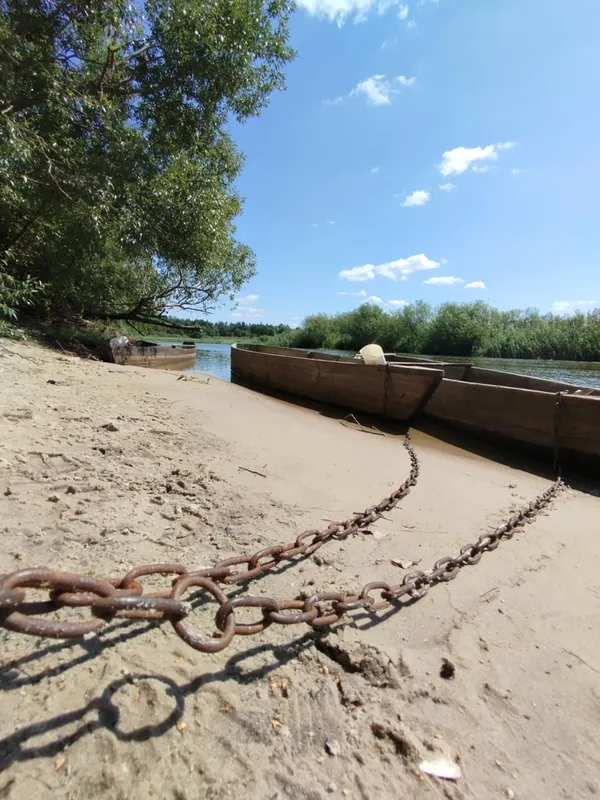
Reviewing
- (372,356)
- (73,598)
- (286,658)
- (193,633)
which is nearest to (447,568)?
(286,658)

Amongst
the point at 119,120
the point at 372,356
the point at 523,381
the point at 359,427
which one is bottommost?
the point at 359,427

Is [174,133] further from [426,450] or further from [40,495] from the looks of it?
[40,495]

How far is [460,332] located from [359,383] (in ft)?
108

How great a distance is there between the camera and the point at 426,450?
5.66 metres

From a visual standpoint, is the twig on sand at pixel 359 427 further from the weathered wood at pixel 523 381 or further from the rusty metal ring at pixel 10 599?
the rusty metal ring at pixel 10 599

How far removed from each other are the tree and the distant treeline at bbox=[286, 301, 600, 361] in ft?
88.9

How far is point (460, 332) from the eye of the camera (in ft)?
121

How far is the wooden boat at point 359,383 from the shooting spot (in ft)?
21.5

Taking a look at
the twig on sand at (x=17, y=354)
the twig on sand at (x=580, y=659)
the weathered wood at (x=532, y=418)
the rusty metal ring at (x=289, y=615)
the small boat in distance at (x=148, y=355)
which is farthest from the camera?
the small boat in distance at (x=148, y=355)

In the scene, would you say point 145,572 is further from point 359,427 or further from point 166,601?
point 359,427

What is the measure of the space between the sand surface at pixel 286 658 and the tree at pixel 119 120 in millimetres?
6032

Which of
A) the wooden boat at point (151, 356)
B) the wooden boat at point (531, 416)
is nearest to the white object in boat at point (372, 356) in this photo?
the wooden boat at point (531, 416)

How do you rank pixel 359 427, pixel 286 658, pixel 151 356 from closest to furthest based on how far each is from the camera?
pixel 286 658
pixel 359 427
pixel 151 356

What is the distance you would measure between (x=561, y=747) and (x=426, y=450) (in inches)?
176
